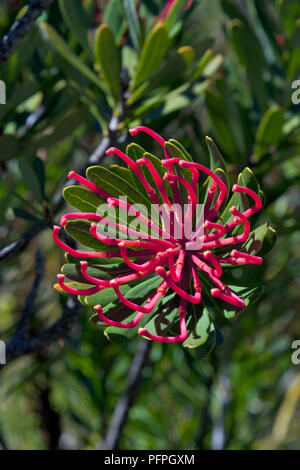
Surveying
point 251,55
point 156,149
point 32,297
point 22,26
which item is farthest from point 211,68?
point 32,297

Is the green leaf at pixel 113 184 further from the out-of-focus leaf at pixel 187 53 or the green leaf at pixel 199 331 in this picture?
the out-of-focus leaf at pixel 187 53

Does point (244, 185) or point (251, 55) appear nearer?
point (244, 185)

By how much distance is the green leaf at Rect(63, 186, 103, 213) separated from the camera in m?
0.41

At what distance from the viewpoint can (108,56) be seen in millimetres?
585

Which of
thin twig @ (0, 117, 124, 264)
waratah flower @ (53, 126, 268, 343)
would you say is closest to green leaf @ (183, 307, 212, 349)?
waratah flower @ (53, 126, 268, 343)

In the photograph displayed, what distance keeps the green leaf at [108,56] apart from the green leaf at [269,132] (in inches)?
7.9

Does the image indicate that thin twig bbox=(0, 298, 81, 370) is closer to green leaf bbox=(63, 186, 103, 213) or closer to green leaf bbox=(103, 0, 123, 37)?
green leaf bbox=(63, 186, 103, 213)

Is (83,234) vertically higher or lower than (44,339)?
higher

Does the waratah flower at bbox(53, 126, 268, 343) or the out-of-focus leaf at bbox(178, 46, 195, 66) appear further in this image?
the out-of-focus leaf at bbox(178, 46, 195, 66)

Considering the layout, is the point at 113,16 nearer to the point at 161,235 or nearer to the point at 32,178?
the point at 32,178

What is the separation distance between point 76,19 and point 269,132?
0.96 feet

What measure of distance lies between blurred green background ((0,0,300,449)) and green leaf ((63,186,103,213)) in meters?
0.12

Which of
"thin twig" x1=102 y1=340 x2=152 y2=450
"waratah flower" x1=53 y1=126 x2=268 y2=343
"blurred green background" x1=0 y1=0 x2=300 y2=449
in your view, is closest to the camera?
"waratah flower" x1=53 y1=126 x2=268 y2=343

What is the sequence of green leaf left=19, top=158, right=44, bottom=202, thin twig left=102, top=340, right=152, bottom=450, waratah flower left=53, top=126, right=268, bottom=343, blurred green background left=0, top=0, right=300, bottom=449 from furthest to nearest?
thin twig left=102, top=340, right=152, bottom=450 → blurred green background left=0, top=0, right=300, bottom=449 → green leaf left=19, top=158, right=44, bottom=202 → waratah flower left=53, top=126, right=268, bottom=343
